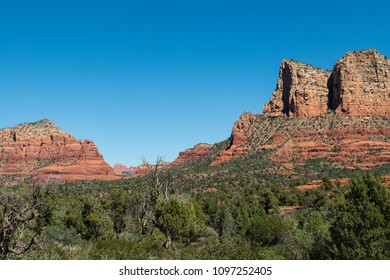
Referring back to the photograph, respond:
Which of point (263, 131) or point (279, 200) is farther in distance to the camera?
point (263, 131)

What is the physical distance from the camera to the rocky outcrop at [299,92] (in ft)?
449

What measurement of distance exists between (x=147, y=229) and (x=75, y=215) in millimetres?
8179

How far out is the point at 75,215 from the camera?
45906 millimetres

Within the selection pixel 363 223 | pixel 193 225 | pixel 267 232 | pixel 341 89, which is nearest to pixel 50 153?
pixel 341 89

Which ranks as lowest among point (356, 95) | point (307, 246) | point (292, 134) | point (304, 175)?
point (307, 246)

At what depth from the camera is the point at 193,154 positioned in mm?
181000

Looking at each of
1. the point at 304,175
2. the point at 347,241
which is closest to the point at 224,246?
the point at 347,241

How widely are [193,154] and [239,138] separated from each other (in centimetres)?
4805

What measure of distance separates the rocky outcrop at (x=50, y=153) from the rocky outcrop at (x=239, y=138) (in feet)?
192

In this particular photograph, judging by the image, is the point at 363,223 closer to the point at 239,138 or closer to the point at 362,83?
the point at 239,138

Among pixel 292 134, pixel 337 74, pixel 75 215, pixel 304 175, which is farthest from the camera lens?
pixel 337 74
